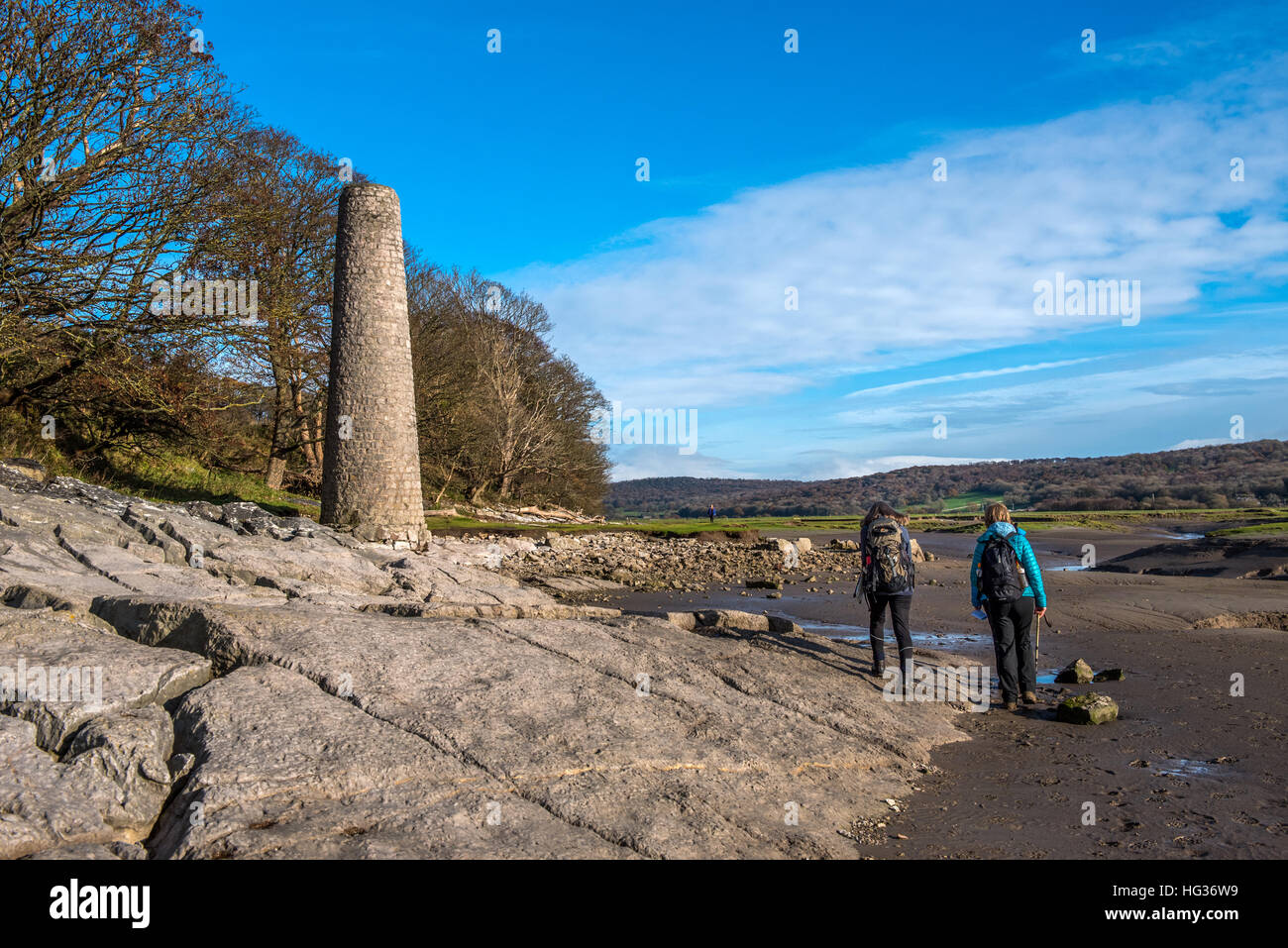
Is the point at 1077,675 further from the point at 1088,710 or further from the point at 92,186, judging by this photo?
the point at 92,186

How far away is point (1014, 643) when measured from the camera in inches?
369

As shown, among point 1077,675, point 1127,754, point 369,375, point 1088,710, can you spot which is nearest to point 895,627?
point 1088,710

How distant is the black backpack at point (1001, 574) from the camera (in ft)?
30.2

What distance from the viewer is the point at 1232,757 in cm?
709

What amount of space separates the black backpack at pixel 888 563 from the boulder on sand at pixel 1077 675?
7.32 feet

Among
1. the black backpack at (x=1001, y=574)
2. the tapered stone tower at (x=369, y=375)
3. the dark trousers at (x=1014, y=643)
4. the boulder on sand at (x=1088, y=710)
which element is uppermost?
the tapered stone tower at (x=369, y=375)

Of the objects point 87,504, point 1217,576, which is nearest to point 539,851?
point 87,504

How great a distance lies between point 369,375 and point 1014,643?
14.3 metres

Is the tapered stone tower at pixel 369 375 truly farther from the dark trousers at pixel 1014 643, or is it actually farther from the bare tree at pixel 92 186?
the dark trousers at pixel 1014 643

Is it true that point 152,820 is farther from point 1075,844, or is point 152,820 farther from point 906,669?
point 906,669

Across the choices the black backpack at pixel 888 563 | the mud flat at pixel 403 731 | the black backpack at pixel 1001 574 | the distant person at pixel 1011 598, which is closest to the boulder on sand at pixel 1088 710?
the distant person at pixel 1011 598

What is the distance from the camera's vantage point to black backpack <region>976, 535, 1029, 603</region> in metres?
9.20

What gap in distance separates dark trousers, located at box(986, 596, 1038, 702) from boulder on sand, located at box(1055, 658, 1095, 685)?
3.51ft
